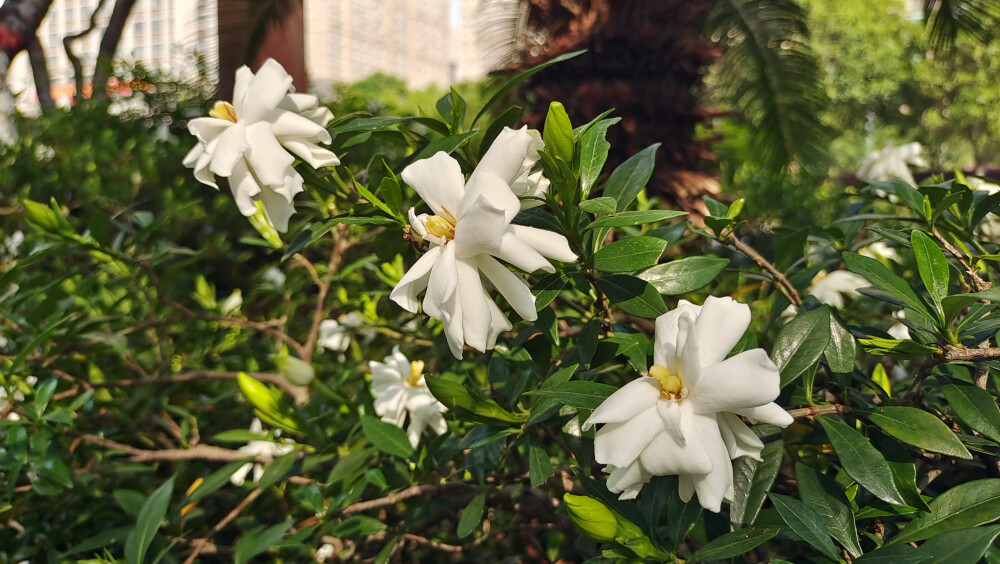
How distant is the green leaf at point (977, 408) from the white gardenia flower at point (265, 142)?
703 millimetres

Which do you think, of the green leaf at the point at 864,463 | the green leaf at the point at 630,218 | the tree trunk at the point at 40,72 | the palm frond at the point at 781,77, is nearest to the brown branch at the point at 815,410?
the green leaf at the point at 864,463

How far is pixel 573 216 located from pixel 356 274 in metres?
1.13

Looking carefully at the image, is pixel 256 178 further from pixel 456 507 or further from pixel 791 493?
pixel 791 493

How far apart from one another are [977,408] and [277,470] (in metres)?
0.96

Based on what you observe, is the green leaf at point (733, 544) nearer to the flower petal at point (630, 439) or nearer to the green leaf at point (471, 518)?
the flower petal at point (630, 439)

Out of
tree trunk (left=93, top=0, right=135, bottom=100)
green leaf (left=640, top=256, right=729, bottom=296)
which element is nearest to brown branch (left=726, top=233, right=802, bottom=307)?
green leaf (left=640, top=256, right=729, bottom=296)

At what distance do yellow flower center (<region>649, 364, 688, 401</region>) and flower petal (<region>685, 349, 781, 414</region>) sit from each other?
0.02 metres

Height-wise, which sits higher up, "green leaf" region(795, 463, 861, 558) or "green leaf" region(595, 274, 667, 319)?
"green leaf" region(595, 274, 667, 319)

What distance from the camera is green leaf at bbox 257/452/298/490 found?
110 cm

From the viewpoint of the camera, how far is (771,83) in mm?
4195

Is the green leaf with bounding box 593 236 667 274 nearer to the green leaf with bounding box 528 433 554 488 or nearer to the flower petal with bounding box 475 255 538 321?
the flower petal with bounding box 475 255 538 321

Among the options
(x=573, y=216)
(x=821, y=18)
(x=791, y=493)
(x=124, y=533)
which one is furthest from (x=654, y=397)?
(x=821, y=18)

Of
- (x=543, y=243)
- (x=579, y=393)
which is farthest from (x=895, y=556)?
(x=543, y=243)

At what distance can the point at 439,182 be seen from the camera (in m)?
0.65
